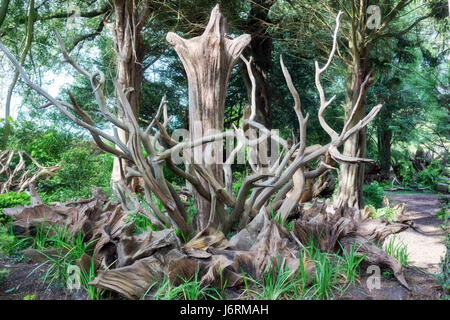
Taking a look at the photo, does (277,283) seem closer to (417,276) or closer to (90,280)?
(90,280)

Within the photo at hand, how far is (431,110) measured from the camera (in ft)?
8.99

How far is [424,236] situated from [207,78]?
171 inches

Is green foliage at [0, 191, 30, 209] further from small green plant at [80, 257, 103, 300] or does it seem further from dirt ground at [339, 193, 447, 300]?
dirt ground at [339, 193, 447, 300]

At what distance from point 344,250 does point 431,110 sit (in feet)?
4.72

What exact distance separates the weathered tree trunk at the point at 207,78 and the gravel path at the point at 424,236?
1.67 metres

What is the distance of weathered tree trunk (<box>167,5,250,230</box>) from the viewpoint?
256 cm

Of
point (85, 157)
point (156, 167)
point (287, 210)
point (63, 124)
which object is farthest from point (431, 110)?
point (63, 124)

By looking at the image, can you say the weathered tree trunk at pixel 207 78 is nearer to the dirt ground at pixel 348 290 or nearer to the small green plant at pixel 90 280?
the small green plant at pixel 90 280

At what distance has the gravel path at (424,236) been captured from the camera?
3458 millimetres

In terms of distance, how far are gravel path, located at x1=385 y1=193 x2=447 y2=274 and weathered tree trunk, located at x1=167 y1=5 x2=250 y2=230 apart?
167 centimetres

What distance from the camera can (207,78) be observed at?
2.58m
